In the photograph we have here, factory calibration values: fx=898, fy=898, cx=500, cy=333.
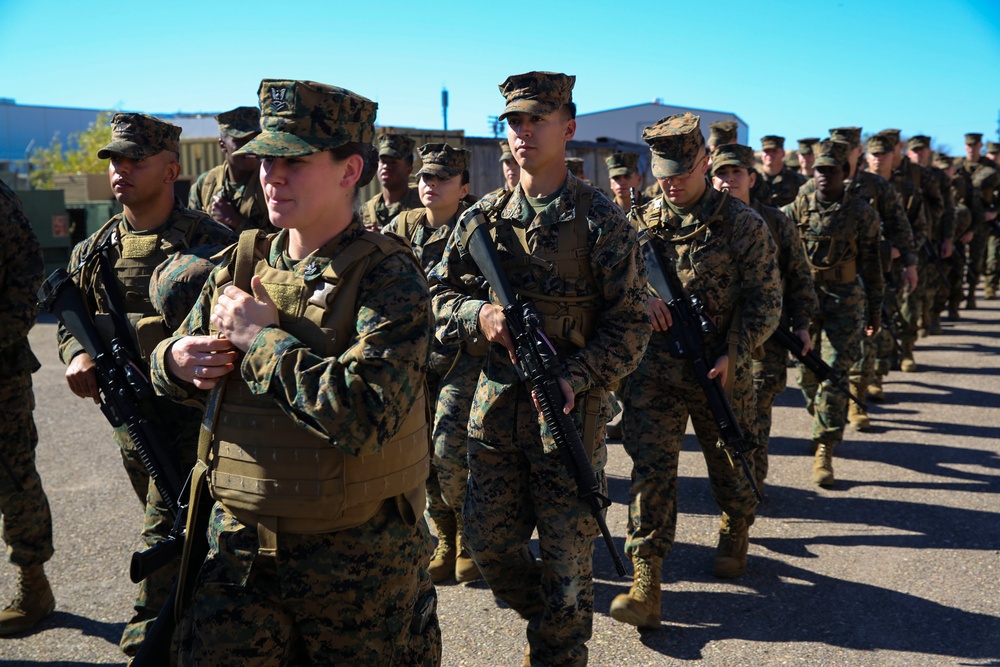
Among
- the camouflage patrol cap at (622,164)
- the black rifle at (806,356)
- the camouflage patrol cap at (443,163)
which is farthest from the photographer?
the camouflage patrol cap at (622,164)

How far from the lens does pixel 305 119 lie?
7.98ft

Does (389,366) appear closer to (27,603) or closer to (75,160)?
(27,603)

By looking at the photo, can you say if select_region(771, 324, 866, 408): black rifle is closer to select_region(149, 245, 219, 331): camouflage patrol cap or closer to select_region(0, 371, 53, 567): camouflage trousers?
select_region(149, 245, 219, 331): camouflage patrol cap

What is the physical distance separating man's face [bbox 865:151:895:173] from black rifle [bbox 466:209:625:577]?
7.59 m

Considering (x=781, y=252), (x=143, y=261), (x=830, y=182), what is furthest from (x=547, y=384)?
(x=830, y=182)

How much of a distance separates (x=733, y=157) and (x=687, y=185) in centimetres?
119

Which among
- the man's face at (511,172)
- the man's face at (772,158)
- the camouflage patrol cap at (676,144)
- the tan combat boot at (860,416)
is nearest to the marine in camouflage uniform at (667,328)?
the camouflage patrol cap at (676,144)

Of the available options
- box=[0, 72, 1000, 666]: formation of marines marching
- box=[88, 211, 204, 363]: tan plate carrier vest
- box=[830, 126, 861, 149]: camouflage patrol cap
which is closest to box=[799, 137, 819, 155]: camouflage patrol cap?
box=[830, 126, 861, 149]: camouflage patrol cap

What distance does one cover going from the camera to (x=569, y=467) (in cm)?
344

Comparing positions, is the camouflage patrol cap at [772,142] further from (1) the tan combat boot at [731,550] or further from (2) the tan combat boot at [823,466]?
(1) the tan combat boot at [731,550]

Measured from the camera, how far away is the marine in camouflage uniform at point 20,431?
4262 millimetres

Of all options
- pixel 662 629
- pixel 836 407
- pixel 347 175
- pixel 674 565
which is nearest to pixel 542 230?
pixel 347 175

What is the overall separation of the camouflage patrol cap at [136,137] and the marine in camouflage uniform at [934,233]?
9806mm

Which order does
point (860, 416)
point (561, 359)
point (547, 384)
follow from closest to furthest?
point (547, 384) → point (561, 359) → point (860, 416)
